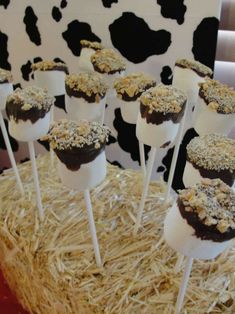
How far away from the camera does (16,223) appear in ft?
3.64

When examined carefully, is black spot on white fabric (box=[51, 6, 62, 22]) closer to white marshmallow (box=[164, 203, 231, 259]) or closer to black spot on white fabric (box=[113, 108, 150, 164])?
black spot on white fabric (box=[113, 108, 150, 164])

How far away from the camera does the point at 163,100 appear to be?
85 centimetres

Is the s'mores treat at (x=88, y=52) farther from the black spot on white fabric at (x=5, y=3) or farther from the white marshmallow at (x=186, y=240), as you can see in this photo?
the white marshmallow at (x=186, y=240)

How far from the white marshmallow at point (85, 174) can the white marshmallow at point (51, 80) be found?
0.41 m

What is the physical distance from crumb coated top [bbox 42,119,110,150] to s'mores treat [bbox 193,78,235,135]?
230 millimetres

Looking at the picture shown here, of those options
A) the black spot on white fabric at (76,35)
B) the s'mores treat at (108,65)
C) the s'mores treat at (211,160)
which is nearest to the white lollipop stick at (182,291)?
the s'mores treat at (211,160)

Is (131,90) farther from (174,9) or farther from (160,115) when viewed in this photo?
(174,9)

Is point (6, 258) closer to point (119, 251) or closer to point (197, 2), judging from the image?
point (119, 251)

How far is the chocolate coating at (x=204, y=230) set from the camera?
25.9 inches

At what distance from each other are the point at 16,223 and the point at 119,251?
1.01 ft

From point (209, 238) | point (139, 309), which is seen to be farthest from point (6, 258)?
point (209, 238)

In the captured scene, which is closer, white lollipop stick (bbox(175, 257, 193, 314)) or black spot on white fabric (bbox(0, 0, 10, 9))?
white lollipop stick (bbox(175, 257, 193, 314))

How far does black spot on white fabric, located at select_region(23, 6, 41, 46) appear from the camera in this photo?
4.72 ft

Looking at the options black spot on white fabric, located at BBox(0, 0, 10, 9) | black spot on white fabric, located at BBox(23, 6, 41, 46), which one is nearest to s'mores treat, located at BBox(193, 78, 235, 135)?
black spot on white fabric, located at BBox(23, 6, 41, 46)
